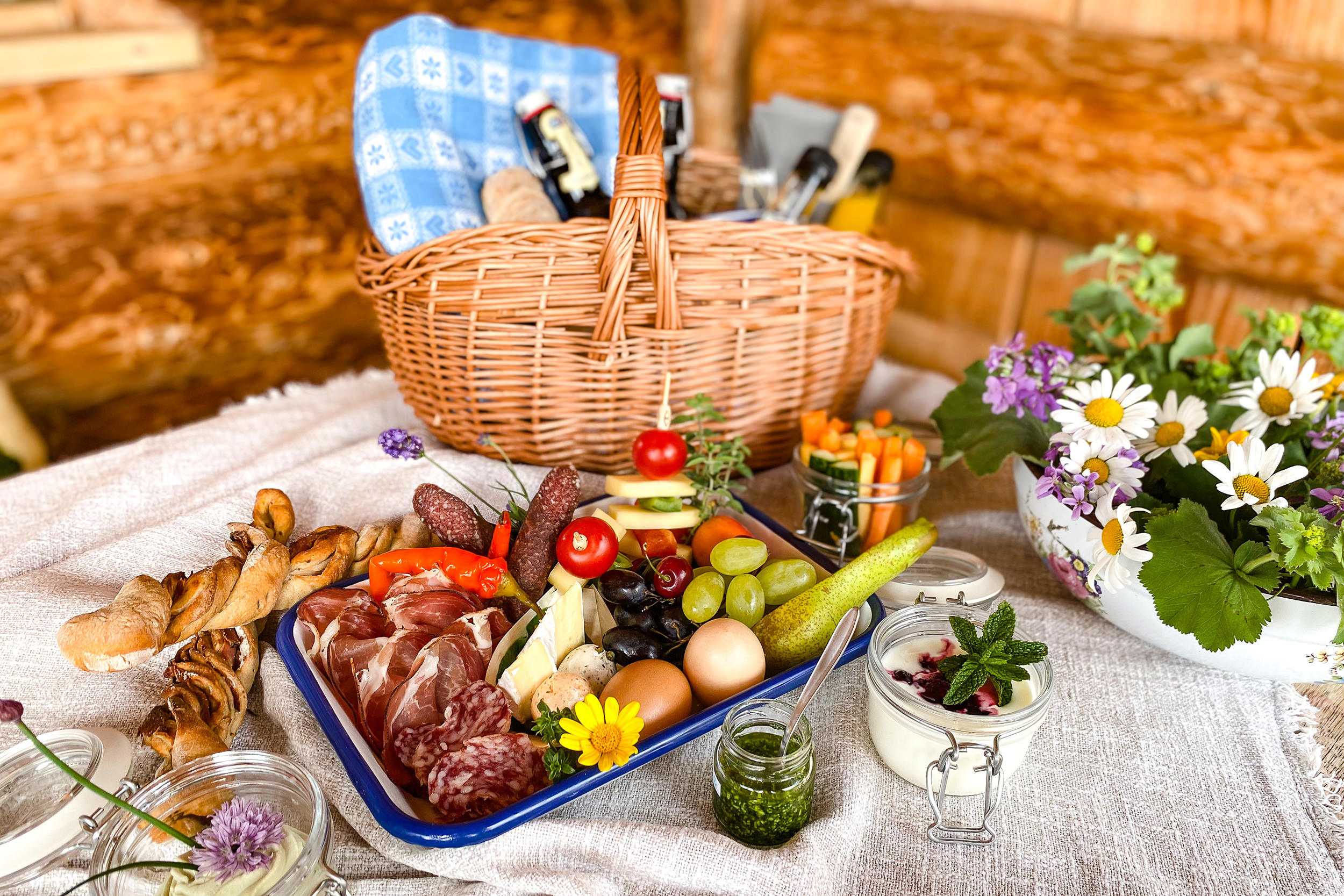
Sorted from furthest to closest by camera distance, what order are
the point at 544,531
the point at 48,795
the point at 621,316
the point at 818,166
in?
the point at 818,166 → the point at 621,316 → the point at 544,531 → the point at 48,795

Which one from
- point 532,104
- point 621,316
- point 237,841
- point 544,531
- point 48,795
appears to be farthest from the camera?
point 532,104

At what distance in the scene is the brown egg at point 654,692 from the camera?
746 mm

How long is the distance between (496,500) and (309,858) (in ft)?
1.85

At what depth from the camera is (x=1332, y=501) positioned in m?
0.74

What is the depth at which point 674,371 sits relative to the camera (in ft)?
3.66

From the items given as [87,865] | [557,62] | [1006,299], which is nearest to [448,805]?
[87,865]

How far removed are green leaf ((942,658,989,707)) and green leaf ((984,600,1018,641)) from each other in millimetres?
33

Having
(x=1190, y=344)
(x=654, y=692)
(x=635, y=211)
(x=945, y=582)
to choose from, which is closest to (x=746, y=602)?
(x=654, y=692)

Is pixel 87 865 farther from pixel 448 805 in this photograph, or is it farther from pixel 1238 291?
pixel 1238 291

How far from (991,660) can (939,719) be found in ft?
0.22

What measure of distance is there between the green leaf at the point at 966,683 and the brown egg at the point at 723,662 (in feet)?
0.55

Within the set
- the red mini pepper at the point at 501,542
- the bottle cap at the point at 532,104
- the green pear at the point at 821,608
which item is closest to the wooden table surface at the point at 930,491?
the green pear at the point at 821,608

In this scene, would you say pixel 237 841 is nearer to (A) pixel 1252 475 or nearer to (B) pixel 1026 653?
(B) pixel 1026 653

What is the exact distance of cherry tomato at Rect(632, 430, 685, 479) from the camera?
0.96 m
